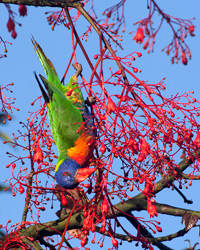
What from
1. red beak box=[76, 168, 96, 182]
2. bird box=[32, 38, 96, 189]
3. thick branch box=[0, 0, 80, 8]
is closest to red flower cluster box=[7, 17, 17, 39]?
thick branch box=[0, 0, 80, 8]

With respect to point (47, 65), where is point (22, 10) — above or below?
below

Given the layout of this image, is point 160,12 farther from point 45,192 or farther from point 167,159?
point 45,192

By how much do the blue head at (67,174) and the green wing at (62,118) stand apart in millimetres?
200

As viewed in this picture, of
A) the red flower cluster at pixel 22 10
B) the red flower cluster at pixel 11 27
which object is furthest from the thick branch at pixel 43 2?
the red flower cluster at pixel 11 27

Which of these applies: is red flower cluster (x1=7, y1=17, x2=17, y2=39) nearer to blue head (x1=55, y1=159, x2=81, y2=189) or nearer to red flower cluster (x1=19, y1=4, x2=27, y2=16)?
red flower cluster (x1=19, y1=4, x2=27, y2=16)

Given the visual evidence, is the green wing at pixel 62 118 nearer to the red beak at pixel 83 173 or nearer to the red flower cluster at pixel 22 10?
the red beak at pixel 83 173

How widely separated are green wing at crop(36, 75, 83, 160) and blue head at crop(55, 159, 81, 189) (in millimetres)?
200

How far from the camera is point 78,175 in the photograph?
3.58 m

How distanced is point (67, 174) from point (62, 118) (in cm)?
67

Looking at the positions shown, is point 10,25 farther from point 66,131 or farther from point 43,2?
point 66,131

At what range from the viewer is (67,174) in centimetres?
374

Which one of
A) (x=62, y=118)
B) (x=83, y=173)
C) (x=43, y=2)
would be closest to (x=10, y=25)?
(x=43, y=2)

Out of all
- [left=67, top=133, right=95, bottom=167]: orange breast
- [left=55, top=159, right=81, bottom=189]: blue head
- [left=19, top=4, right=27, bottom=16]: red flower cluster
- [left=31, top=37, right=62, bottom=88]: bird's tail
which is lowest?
[left=55, top=159, right=81, bottom=189]: blue head

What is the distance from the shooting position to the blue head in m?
3.67
